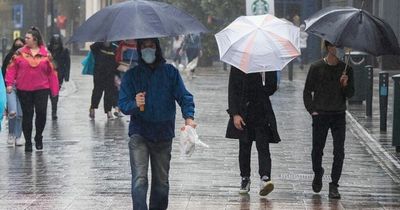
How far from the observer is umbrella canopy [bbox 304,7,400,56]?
10.5 meters

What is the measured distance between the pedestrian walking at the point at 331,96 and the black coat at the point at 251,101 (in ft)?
1.42

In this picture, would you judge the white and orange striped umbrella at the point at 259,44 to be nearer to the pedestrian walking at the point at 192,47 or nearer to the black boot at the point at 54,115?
the black boot at the point at 54,115

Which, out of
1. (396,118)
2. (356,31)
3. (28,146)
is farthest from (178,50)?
(356,31)

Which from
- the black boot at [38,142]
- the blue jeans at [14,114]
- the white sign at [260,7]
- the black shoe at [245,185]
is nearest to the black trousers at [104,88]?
the blue jeans at [14,114]

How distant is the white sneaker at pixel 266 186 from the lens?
10.8m

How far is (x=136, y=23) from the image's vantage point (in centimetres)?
867

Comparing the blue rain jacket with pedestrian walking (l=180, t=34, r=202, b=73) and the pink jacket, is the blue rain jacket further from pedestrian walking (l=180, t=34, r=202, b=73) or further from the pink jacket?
pedestrian walking (l=180, t=34, r=202, b=73)

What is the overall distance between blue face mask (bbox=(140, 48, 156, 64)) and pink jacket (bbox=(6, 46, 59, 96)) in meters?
6.14

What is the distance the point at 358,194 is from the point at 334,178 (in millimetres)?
481

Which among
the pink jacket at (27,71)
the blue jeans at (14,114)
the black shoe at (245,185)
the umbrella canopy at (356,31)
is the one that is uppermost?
the umbrella canopy at (356,31)

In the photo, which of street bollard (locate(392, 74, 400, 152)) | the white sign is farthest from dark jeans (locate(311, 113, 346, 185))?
the white sign

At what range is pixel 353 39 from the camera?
414 inches

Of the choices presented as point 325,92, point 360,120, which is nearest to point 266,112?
point 325,92

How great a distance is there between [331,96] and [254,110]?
80cm
